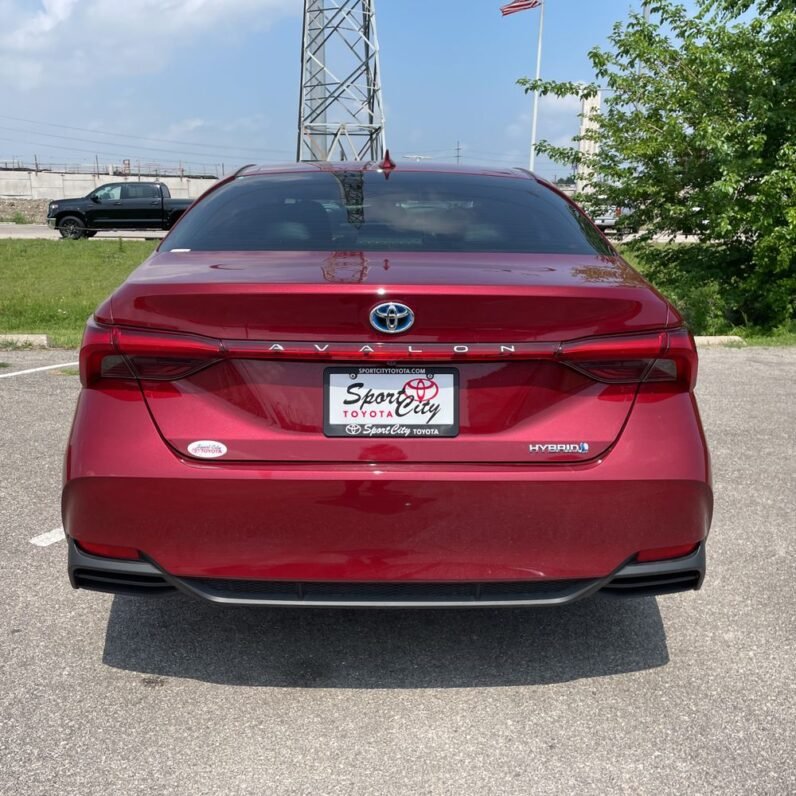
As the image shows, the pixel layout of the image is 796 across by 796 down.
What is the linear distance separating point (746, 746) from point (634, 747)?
0.31 meters

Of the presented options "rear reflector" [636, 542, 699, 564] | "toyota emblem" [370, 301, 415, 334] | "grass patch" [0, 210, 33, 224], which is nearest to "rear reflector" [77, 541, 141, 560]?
"toyota emblem" [370, 301, 415, 334]

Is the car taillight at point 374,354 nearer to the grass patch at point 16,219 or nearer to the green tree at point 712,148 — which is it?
the green tree at point 712,148

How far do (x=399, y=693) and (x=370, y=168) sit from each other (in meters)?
2.16

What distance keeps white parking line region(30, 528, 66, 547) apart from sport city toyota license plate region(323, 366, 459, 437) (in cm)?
211

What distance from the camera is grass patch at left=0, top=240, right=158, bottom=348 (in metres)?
11.5

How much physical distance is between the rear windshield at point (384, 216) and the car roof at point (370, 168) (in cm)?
8

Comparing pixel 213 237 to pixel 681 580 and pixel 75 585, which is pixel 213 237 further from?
pixel 681 580

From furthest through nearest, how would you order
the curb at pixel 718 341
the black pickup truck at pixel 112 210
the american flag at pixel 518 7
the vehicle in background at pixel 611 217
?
the american flag at pixel 518 7
the black pickup truck at pixel 112 210
the vehicle in background at pixel 611 217
the curb at pixel 718 341

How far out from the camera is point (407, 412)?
248 centimetres

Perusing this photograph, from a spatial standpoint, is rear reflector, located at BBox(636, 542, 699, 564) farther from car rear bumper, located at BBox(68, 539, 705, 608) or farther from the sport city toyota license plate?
the sport city toyota license plate

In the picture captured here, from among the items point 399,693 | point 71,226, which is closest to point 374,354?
point 399,693

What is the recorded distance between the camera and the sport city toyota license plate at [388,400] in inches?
97.0

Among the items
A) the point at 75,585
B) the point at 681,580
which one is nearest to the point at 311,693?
the point at 75,585

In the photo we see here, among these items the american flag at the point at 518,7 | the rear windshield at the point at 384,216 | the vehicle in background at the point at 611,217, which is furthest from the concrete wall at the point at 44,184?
the rear windshield at the point at 384,216
